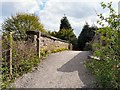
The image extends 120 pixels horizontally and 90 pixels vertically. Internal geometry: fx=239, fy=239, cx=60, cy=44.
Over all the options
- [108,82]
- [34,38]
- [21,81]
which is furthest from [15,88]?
[34,38]

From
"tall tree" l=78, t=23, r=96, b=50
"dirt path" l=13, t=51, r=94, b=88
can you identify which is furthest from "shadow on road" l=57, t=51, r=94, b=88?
"tall tree" l=78, t=23, r=96, b=50

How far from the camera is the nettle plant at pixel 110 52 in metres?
3.91

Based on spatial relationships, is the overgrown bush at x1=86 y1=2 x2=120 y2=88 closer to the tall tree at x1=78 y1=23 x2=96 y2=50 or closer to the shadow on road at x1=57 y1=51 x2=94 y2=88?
the shadow on road at x1=57 y1=51 x2=94 y2=88

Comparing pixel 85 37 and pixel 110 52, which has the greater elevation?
pixel 85 37

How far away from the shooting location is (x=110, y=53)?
4035mm

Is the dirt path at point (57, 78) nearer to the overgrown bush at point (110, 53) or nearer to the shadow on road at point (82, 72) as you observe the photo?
the shadow on road at point (82, 72)

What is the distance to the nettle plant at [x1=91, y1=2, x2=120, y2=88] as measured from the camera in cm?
391

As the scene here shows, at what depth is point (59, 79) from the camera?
5.97 meters

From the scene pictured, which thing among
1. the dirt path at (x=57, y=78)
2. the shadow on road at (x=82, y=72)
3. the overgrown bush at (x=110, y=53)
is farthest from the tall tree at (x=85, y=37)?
the overgrown bush at (x=110, y=53)

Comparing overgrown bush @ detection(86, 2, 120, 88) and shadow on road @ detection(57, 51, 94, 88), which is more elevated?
overgrown bush @ detection(86, 2, 120, 88)

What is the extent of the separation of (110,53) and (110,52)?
0.07 ft

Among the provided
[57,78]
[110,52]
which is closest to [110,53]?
[110,52]

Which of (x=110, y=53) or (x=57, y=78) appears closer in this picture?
(x=110, y=53)

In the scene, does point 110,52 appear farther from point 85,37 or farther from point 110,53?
point 85,37
